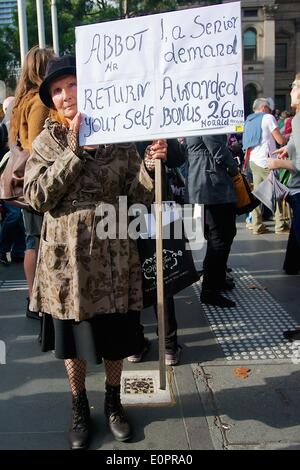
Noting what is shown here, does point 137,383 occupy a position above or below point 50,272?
below

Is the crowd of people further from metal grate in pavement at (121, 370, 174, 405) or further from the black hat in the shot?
metal grate in pavement at (121, 370, 174, 405)

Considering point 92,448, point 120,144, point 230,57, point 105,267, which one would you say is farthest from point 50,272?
point 230,57

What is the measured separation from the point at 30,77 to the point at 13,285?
255 cm

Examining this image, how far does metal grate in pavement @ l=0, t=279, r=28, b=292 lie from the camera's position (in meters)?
5.10

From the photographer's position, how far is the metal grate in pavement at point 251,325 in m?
3.46

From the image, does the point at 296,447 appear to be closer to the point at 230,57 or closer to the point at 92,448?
the point at 92,448

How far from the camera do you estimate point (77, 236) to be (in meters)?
2.30

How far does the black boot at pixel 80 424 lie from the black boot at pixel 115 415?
110 millimetres

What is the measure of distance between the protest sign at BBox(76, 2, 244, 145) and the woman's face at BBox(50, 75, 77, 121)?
0.10m

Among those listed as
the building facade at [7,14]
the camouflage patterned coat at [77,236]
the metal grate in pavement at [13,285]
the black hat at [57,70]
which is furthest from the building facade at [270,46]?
the camouflage patterned coat at [77,236]

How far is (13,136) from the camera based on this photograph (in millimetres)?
3551

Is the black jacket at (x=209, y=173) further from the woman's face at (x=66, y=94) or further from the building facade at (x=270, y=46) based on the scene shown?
the building facade at (x=270, y=46)
